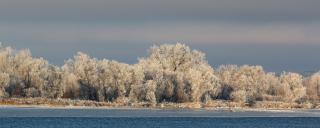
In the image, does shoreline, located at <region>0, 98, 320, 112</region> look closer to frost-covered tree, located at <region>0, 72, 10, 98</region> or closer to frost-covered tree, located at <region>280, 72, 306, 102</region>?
frost-covered tree, located at <region>0, 72, 10, 98</region>

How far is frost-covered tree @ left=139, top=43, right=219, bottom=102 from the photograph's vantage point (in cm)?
10244

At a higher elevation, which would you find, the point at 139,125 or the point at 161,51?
the point at 161,51

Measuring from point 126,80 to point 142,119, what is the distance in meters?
18.0

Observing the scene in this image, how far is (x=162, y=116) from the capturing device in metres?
82.4

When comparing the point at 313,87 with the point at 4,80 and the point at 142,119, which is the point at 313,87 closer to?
the point at 4,80

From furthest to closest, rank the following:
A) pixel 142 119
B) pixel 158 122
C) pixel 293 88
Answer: pixel 293 88 < pixel 142 119 < pixel 158 122

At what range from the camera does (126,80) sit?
Answer: 10025cm

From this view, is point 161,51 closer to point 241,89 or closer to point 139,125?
point 241,89

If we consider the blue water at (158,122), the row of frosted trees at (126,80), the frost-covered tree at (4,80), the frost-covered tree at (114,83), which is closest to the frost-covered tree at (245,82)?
the row of frosted trees at (126,80)

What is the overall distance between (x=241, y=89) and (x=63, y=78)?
24.8 m

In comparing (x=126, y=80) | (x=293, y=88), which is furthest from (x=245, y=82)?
(x=126, y=80)

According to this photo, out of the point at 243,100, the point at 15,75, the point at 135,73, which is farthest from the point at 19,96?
the point at 243,100

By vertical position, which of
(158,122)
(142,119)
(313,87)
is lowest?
(158,122)

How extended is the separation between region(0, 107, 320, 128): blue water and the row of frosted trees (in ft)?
30.1
